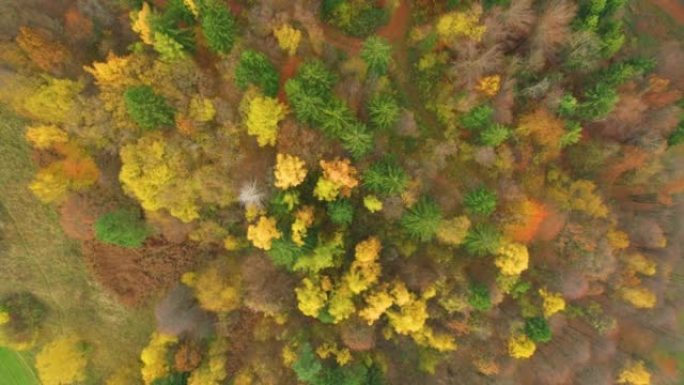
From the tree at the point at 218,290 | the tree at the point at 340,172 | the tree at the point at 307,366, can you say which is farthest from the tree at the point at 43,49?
the tree at the point at 307,366

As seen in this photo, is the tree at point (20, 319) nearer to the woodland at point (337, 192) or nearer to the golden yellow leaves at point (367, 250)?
the woodland at point (337, 192)

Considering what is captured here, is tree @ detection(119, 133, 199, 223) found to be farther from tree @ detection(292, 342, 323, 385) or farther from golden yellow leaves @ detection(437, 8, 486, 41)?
golden yellow leaves @ detection(437, 8, 486, 41)

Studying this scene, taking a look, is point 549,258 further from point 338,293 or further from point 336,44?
point 336,44

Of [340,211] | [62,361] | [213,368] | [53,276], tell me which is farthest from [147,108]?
[62,361]

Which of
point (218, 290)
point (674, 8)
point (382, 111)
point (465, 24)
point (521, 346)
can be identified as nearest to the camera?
point (382, 111)

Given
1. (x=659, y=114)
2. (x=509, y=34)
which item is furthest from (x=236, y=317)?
(x=659, y=114)

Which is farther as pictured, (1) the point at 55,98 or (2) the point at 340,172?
(1) the point at 55,98

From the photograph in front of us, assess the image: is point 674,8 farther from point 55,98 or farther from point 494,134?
point 55,98
